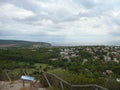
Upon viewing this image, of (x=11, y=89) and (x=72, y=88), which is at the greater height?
(x=72, y=88)

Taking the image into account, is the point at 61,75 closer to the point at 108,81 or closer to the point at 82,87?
the point at 108,81

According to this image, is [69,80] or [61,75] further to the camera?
[61,75]

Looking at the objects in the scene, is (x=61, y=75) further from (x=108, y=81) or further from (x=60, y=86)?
(x=108, y=81)

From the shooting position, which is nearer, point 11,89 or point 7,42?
point 11,89

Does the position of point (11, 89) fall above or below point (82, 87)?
below

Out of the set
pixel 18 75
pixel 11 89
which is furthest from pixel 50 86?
pixel 18 75

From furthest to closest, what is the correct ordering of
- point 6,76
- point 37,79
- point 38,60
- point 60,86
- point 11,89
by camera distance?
point 38,60, point 6,76, point 37,79, point 11,89, point 60,86

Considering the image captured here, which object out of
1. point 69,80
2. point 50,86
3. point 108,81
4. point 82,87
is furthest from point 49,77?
point 82,87

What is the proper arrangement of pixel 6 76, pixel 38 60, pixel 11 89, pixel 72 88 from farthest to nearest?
pixel 38 60 < pixel 6 76 < pixel 11 89 < pixel 72 88

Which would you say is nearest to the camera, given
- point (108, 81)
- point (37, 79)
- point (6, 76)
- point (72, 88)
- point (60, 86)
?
point (72, 88)
